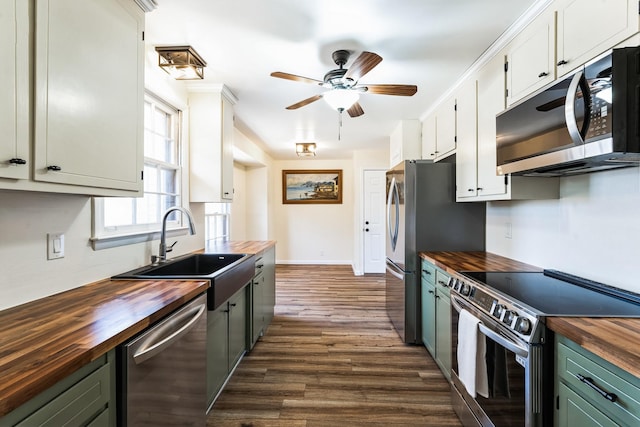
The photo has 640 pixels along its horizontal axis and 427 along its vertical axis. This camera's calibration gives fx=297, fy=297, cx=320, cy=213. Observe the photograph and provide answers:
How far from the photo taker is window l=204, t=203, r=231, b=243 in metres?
4.27

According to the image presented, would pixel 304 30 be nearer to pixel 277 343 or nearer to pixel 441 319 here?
pixel 441 319

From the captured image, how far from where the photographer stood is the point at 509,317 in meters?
1.27

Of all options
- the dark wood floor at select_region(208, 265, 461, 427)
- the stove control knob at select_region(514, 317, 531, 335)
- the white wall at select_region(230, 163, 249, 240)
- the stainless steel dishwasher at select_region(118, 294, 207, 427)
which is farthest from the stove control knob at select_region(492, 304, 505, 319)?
the white wall at select_region(230, 163, 249, 240)

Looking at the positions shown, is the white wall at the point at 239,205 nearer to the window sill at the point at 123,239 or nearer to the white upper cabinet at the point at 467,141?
the window sill at the point at 123,239

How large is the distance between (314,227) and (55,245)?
543cm

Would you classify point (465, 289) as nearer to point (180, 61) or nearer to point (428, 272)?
point (428, 272)

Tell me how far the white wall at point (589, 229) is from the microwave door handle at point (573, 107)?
50 cm

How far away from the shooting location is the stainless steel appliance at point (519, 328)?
3.73 ft

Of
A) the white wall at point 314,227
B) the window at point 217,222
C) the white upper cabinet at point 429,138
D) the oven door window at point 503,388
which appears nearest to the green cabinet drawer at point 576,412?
the oven door window at point 503,388

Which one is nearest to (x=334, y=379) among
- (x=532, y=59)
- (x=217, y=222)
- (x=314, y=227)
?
(x=532, y=59)

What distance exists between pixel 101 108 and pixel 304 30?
1.23 metres

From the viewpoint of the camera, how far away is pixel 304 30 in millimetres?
1859

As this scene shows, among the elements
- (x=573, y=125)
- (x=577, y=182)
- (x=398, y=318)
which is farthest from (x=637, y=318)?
(x=398, y=318)

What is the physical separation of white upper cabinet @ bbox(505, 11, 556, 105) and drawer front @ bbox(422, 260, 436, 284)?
4.23 ft
